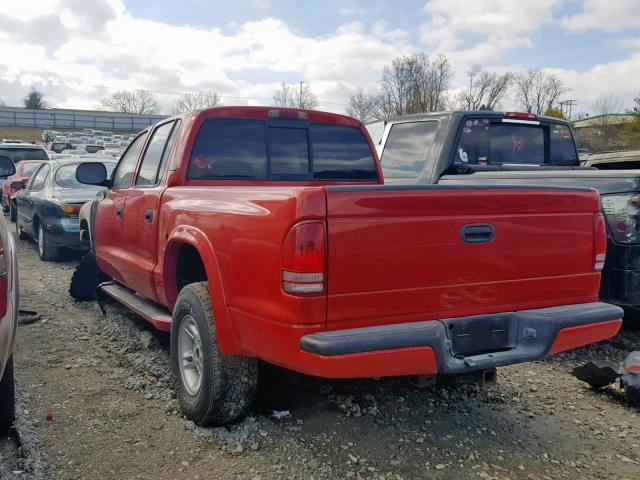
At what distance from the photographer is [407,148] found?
6461mm

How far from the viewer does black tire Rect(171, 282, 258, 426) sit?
10.7ft

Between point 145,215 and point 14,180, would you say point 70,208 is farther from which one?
point 14,180

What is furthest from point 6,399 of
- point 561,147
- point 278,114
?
point 561,147

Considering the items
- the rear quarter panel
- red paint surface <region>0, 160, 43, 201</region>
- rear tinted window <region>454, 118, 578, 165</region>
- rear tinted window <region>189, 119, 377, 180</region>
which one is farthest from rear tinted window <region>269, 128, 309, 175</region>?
red paint surface <region>0, 160, 43, 201</region>

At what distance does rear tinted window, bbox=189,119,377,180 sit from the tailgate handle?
1886 mm

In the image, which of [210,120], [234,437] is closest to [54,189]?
[210,120]

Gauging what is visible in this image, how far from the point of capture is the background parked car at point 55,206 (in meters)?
8.55

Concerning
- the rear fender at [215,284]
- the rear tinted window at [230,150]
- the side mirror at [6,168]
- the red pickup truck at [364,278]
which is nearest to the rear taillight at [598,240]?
the red pickup truck at [364,278]

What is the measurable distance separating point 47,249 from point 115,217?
4259 millimetres

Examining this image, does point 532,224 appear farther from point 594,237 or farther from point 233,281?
point 233,281

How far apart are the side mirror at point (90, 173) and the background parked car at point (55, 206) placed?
109 inches

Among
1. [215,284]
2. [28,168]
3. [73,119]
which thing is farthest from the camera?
[73,119]

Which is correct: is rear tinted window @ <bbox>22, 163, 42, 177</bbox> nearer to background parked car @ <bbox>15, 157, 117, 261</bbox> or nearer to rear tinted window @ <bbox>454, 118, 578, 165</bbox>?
background parked car @ <bbox>15, 157, 117, 261</bbox>

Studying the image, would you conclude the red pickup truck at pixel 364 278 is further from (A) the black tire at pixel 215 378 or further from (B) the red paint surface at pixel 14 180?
(B) the red paint surface at pixel 14 180
